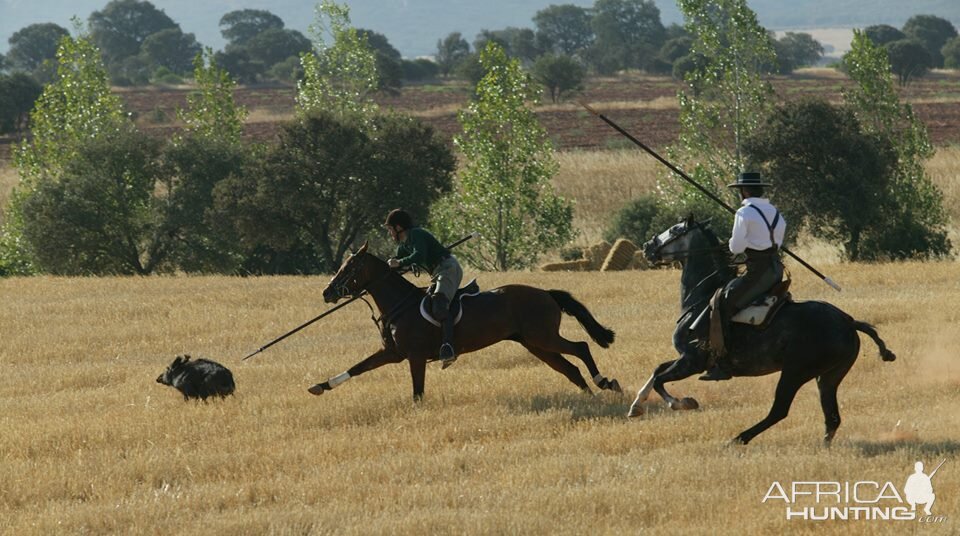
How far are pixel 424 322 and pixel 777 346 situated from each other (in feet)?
15.5

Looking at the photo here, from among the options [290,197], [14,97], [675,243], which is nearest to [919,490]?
Answer: [675,243]

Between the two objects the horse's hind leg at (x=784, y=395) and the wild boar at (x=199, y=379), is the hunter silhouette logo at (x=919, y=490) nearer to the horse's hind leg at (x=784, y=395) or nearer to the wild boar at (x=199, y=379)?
the horse's hind leg at (x=784, y=395)

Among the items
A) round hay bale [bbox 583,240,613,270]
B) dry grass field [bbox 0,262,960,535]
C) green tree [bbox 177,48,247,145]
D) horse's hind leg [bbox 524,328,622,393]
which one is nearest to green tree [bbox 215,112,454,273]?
round hay bale [bbox 583,240,613,270]

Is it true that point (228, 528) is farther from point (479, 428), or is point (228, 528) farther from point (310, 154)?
point (310, 154)

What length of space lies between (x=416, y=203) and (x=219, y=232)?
6160mm

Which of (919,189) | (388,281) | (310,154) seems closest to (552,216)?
(310,154)

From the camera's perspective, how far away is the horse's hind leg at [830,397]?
13586mm

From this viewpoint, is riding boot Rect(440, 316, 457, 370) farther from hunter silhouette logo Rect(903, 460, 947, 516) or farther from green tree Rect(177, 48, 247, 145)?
green tree Rect(177, 48, 247, 145)

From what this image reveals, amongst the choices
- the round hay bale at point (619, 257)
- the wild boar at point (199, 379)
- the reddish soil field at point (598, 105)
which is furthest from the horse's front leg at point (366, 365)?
the reddish soil field at point (598, 105)

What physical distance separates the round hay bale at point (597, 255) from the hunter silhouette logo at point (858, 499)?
27.8 metres

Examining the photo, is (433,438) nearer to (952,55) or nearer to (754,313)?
(754,313)

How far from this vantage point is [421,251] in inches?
648

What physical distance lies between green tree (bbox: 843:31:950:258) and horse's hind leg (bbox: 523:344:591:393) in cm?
2347

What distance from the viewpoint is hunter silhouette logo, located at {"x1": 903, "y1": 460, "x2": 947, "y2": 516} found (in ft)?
35.5
